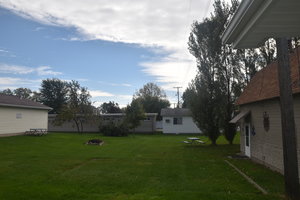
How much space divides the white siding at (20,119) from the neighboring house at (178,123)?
16081 mm

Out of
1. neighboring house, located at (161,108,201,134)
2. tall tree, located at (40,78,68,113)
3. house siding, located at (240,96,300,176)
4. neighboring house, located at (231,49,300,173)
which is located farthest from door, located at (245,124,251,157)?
tall tree, located at (40,78,68,113)

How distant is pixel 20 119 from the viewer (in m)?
24.1

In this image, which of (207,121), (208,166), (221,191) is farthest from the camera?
(207,121)

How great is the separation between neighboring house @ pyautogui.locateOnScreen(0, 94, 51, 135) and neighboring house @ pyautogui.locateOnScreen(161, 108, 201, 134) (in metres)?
16.2

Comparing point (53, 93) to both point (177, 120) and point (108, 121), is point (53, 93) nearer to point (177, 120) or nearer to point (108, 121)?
point (108, 121)

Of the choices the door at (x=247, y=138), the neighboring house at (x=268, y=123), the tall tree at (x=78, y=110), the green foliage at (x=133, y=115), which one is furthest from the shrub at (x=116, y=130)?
the neighboring house at (x=268, y=123)

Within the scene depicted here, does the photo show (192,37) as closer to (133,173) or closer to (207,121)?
(207,121)

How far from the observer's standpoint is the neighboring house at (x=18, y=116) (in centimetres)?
2205

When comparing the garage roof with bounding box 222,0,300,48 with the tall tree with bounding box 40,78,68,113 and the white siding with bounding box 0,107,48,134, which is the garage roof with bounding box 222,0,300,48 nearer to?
the white siding with bounding box 0,107,48,134

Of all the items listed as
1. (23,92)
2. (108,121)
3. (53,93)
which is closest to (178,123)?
(108,121)

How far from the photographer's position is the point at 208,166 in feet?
35.6

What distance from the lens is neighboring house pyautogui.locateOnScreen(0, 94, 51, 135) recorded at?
22047 mm

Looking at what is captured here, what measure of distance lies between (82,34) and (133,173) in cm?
1289

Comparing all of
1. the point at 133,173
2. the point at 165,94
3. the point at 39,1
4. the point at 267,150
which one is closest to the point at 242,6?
the point at 133,173
